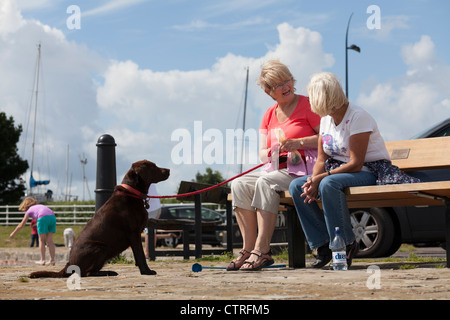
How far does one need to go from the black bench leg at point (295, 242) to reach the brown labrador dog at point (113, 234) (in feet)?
4.26

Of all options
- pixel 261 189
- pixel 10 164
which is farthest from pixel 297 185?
pixel 10 164

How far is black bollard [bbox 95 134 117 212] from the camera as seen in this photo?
28.2 ft

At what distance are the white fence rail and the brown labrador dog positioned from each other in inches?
1188

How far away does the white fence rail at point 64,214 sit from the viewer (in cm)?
3660

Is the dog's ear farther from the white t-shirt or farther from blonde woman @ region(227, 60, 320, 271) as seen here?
the white t-shirt

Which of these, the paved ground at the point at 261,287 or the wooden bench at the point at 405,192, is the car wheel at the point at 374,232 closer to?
the wooden bench at the point at 405,192

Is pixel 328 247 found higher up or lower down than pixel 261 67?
lower down

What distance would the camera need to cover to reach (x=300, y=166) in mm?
5848

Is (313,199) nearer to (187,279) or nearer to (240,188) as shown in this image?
(240,188)

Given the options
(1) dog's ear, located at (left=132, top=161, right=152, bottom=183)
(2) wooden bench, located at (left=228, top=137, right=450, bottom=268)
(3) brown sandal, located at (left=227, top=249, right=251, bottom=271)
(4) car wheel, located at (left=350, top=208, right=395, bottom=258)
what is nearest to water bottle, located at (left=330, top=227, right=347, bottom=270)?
(2) wooden bench, located at (left=228, top=137, right=450, bottom=268)

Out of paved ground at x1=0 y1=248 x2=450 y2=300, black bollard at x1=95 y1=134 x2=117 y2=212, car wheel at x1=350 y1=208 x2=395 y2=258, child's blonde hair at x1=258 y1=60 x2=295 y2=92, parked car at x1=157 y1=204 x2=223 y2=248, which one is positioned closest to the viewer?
paved ground at x1=0 y1=248 x2=450 y2=300
